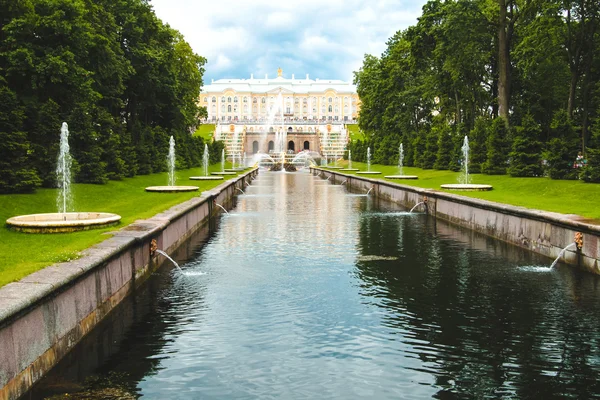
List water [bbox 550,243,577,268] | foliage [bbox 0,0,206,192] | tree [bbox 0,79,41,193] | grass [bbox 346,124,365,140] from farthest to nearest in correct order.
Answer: grass [bbox 346,124,365,140]
foliage [bbox 0,0,206,192]
tree [bbox 0,79,41,193]
water [bbox 550,243,577,268]

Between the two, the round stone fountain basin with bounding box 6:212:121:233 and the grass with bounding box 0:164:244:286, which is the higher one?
the round stone fountain basin with bounding box 6:212:121:233

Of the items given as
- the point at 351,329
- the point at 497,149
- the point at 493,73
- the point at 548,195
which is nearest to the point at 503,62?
the point at 497,149

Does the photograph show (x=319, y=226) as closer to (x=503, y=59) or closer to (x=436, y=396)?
(x=436, y=396)

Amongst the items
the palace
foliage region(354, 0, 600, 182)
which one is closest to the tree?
foliage region(354, 0, 600, 182)

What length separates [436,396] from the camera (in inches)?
197

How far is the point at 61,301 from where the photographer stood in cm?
572

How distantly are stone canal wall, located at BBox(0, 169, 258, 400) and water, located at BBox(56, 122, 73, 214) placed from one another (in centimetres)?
653

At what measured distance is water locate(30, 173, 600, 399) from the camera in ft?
17.3

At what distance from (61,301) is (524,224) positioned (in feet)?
30.8

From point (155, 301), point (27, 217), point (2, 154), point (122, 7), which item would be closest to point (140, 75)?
point (122, 7)

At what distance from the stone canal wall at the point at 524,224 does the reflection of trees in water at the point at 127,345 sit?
6226mm

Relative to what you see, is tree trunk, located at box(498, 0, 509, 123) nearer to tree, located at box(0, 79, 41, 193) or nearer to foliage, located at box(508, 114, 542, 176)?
foliage, located at box(508, 114, 542, 176)

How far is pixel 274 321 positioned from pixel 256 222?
1000cm

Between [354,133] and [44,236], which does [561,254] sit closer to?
[44,236]
